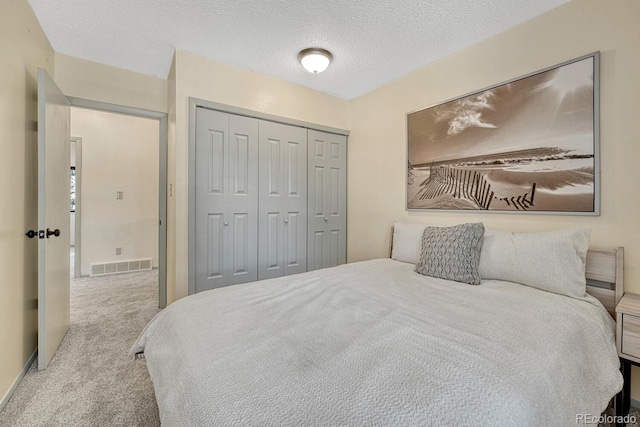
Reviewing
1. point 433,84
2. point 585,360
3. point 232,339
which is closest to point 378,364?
point 232,339

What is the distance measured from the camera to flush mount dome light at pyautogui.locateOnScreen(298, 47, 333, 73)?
2327 millimetres

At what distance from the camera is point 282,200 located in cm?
298

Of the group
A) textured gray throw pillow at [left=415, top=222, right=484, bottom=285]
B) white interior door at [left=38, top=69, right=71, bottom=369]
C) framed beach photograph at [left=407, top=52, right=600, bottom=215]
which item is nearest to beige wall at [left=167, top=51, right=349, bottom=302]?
white interior door at [left=38, top=69, right=71, bottom=369]

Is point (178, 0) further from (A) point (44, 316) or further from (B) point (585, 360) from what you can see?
(B) point (585, 360)

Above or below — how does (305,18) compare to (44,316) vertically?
above

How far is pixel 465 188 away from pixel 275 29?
6.37 feet

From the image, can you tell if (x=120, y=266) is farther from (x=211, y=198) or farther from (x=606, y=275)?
(x=606, y=275)

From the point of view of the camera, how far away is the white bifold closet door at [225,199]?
8.22 feet

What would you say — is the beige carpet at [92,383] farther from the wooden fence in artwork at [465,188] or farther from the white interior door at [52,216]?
the wooden fence in artwork at [465,188]

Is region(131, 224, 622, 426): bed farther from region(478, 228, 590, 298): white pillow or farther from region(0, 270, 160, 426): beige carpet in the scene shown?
region(0, 270, 160, 426): beige carpet

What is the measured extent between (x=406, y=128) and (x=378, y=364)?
2416mm

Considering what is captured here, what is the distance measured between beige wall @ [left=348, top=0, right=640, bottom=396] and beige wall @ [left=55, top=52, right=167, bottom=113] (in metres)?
2.32

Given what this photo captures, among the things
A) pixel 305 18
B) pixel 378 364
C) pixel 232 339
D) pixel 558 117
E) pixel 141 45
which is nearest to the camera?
pixel 378 364

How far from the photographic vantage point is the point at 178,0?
180cm
